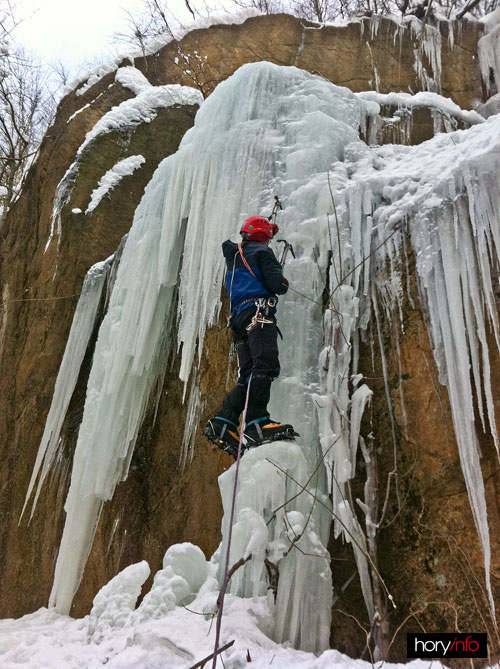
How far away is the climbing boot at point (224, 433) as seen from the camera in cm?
298

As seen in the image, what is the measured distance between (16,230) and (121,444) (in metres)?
4.17

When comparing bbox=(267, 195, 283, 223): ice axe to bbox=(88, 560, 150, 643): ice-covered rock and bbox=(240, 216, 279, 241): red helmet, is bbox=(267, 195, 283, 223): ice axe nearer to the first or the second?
bbox=(240, 216, 279, 241): red helmet

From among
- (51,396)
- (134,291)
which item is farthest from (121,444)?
(51,396)

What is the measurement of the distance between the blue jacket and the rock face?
72 centimetres

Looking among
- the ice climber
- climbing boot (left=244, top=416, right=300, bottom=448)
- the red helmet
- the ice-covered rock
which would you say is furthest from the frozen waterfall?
the ice-covered rock

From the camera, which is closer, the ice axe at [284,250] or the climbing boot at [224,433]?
the climbing boot at [224,433]

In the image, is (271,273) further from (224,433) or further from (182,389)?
(182,389)

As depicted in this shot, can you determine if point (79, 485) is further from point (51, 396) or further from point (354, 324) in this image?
point (354, 324)

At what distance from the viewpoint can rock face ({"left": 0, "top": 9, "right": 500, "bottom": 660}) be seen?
268 centimetres

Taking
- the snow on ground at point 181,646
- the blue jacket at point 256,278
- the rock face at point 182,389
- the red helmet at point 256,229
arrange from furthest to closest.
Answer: the red helmet at point 256,229, the blue jacket at point 256,278, the rock face at point 182,389, the snow on ground at point 181,646

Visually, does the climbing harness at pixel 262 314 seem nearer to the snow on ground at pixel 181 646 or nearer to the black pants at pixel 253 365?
the black pants at pixel 253 365

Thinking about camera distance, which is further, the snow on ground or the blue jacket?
the blue jacket

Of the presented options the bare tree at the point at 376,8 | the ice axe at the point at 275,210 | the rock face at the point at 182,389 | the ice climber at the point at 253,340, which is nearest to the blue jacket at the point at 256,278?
the ice climber at the point at 253,340

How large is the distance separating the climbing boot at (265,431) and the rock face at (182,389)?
540 mm
